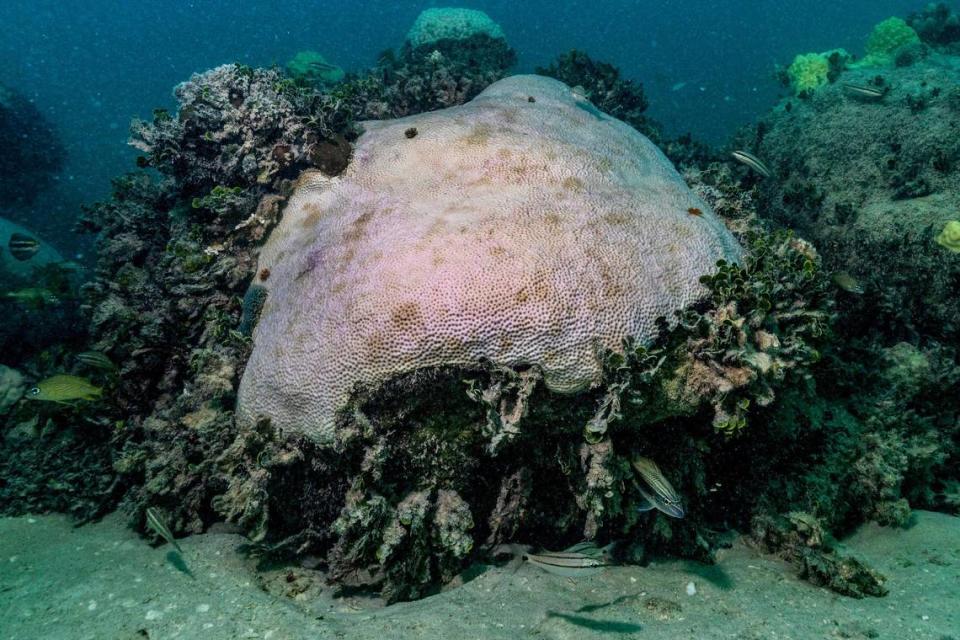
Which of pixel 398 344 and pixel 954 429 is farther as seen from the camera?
pixel 954 429

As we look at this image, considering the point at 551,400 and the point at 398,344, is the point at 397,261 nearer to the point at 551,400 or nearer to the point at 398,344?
the point at 398,344

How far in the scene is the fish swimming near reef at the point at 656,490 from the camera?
3176mm

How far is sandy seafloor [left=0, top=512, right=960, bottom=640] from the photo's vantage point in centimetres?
302

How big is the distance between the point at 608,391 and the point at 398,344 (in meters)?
1.55

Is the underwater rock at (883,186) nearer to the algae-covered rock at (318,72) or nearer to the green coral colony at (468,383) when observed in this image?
the green coral colony at (468,383)

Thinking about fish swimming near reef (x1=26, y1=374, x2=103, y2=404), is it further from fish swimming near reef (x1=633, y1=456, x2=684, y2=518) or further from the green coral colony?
fish swimming near reef (x1=633, y1=456, x2=684, y2=518)

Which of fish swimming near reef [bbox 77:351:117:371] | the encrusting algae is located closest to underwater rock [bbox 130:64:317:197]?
fish swimming near reef [bbox 77:351:117:371]

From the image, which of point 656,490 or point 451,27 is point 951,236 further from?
point 451,27

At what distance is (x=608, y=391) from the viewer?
131 inches

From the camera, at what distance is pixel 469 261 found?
359 cm

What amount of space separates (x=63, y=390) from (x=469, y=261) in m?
4.29

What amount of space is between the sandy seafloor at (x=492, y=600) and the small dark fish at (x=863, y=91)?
738cm

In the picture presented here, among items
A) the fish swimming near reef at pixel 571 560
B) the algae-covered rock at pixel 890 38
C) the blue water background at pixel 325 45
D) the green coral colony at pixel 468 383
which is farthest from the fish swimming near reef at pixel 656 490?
the algae-covered rock at pixel 890 38

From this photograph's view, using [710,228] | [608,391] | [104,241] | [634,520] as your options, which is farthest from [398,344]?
[104,241]
